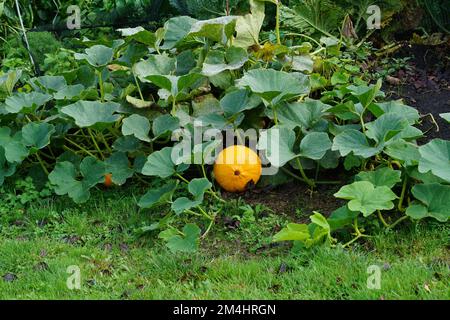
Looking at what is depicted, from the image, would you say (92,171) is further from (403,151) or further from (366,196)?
(403,151)

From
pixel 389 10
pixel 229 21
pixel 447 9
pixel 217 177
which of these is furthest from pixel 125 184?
pixel 447 9

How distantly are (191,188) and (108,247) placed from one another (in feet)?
1.77

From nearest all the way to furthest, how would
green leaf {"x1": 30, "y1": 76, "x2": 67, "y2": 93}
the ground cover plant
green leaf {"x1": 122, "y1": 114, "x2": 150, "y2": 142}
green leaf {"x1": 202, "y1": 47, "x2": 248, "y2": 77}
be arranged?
the ground cover plant → green leaf {"x1": 122, "y1": 114, "x2": 150, "y2": 142} → green leaf {"x1": 202, "y1": 47, "x2": 248, "y2": 77} → green leaf {"x1": 30, "y1": 76, "x2": 67, "y2": 93}

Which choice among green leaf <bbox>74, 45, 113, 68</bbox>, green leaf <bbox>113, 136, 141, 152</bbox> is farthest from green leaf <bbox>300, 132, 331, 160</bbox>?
green leaf <bbox>74, 45, 113, 68</bbox>

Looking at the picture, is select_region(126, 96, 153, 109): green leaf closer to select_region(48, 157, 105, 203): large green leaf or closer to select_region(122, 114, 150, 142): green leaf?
select_region(122, 114, 150, 142): green leaf

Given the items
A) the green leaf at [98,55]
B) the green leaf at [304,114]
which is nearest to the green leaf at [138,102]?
the green leaf at [98,55]

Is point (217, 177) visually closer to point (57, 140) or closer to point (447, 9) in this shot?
point (57, 140)

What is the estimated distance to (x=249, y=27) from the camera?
488 centimetres

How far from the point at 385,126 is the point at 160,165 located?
48.3 inches

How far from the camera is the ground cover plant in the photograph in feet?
12.8

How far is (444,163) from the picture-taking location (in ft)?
12.6

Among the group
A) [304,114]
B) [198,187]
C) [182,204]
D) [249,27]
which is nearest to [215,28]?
[249,27]

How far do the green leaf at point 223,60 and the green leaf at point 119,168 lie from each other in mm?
705

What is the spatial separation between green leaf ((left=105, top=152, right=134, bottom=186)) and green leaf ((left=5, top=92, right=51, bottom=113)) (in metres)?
0.55
